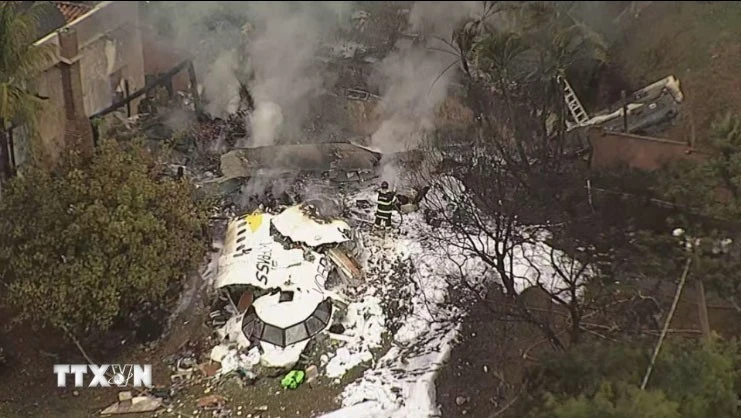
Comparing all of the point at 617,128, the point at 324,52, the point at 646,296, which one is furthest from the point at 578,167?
the point at 324,52

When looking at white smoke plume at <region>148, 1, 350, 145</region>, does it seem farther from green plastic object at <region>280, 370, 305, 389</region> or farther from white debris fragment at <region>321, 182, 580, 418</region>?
green plastic object at <region>280, 370, 305, 389</region>

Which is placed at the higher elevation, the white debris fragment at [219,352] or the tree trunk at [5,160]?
the tree trunk at [5,160]

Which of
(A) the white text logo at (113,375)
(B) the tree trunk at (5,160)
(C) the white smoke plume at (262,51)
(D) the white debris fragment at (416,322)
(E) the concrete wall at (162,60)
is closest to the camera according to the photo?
(D) the white debris fragment at (416,322)

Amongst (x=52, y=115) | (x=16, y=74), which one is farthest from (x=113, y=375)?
(x=52, y=115)

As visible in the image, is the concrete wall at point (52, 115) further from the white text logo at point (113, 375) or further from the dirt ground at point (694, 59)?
the dirt ground at point (694, 59)

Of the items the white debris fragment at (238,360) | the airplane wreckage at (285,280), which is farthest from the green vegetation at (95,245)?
the white debris fragment at (238,360)

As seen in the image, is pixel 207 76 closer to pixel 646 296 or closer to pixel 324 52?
pixel 324 52
